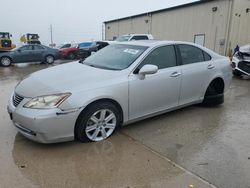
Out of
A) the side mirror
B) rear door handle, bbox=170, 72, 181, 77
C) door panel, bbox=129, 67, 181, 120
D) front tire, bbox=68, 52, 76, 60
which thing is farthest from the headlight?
front tire, bbox=68, 52, 76, 60

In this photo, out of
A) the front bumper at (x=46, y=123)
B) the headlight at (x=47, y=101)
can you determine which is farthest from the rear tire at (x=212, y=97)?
the headlight at (x=47, y=101)

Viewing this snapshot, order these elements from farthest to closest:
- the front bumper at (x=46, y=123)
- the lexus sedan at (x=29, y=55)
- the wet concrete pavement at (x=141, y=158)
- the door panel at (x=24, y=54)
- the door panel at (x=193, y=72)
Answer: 1. the door panel at (x=24, y=54)
2. the lexus sedan at (x=29, y=55)
3. the door panel at (x=193, y=72)
4. the front bumper at (x=46, y=123)
5. the wet concrete pavement at (x=141, y=158)

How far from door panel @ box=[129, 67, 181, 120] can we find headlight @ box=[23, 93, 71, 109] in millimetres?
1072

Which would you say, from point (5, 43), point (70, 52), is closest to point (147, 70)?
point (70, 52)

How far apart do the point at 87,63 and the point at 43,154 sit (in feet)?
6.17

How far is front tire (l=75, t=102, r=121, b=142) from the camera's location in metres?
3.26

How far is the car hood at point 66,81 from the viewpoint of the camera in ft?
10.5

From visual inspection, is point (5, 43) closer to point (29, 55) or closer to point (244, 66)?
point (29, 55)

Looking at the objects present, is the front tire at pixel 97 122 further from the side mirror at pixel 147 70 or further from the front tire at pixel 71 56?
the front tire at pixel 71 56

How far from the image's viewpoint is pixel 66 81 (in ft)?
11.1

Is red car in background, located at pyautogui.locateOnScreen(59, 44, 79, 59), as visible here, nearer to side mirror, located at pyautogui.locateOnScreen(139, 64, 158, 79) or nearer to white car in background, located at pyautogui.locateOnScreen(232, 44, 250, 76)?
white car in background, located at pyautogui.locateOnScreen(232, 44, 250, 76)

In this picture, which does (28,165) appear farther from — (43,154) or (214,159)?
(214,159)

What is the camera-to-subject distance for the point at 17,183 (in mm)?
2537

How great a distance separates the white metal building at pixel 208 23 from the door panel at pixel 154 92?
40.8ft
